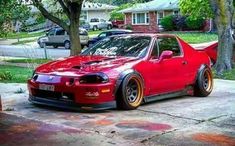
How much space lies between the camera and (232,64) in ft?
53.9

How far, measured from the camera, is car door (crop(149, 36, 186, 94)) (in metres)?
8.80

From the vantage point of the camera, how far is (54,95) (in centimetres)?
810

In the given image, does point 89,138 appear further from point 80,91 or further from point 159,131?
point 80,91

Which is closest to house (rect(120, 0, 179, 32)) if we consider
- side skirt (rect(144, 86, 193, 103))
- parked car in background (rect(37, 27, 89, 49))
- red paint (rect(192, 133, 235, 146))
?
parked car in background (rect(37, 27, 89, 49))

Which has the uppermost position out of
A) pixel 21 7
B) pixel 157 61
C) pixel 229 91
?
pixel 21 7

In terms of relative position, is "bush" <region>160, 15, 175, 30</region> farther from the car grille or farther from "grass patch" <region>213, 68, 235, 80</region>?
the car grille

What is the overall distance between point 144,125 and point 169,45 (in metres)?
2.90

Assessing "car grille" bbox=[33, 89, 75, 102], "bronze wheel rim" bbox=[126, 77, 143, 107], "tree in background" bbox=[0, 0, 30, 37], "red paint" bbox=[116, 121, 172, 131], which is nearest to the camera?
"red paint" bbox=[116, 121, 172, 131]

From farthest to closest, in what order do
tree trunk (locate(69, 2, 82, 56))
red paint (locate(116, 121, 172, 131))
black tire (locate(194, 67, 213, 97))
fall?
tree trunk (locate(69, 2, 82, 56)), black tire (locate(194, 67, 213, 97)), red paint (locate(116, 121, 172, 131))

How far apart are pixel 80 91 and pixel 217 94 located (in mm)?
3876

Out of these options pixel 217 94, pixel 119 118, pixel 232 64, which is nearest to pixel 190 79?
pixel 217 94

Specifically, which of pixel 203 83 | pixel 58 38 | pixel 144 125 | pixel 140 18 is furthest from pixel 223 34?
pixel 140 18

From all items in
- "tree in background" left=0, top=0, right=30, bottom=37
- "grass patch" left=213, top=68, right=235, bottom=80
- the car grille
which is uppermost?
"tree in background" left=0, top=0, right=30, bottom=37

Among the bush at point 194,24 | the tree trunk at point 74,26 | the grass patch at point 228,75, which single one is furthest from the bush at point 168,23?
the grass patch at point 228,75
